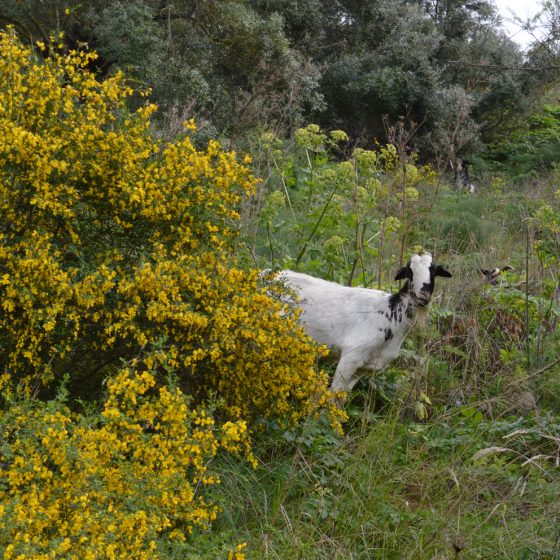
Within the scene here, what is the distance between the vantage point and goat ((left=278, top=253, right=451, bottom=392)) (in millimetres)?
6133

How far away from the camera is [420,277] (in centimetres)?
614

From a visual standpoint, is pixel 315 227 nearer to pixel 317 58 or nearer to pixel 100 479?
pixel 100 479

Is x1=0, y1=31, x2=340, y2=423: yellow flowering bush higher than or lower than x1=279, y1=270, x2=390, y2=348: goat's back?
higher

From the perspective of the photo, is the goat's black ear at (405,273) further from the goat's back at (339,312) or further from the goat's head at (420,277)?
the goat's back at (339,312)

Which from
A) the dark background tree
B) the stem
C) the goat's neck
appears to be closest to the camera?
the goat's neck

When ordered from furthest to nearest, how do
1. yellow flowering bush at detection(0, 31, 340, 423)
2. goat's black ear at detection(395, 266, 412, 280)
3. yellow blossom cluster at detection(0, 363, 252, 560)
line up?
goat's black ear at detection(395, 266, 412, 280), yellow flowering bush at detection(0, 31, 340, 423), yellow blossom cluster at detection(0, 363, 252, 560)

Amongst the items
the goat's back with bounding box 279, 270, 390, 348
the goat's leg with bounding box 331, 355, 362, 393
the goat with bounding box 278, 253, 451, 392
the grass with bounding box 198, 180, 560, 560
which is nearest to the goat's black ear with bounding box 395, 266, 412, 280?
the goat with bounding box 278, 253, 451, 392

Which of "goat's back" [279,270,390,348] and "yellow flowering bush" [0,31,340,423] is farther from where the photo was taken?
"goat's back" [279,270,390,348]

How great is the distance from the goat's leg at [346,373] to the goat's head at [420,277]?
24.5 inches

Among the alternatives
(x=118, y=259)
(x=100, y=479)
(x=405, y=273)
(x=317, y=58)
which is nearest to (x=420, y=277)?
(x=405, y=273)

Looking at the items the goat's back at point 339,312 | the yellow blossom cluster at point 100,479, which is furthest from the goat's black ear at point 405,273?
the yellow blossom cluster at point 100,479

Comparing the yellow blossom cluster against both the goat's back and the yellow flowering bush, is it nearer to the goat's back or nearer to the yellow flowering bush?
the yellow flowering bush

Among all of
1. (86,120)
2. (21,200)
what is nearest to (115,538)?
(21,200)

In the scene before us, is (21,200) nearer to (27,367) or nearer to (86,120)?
(86,120)
